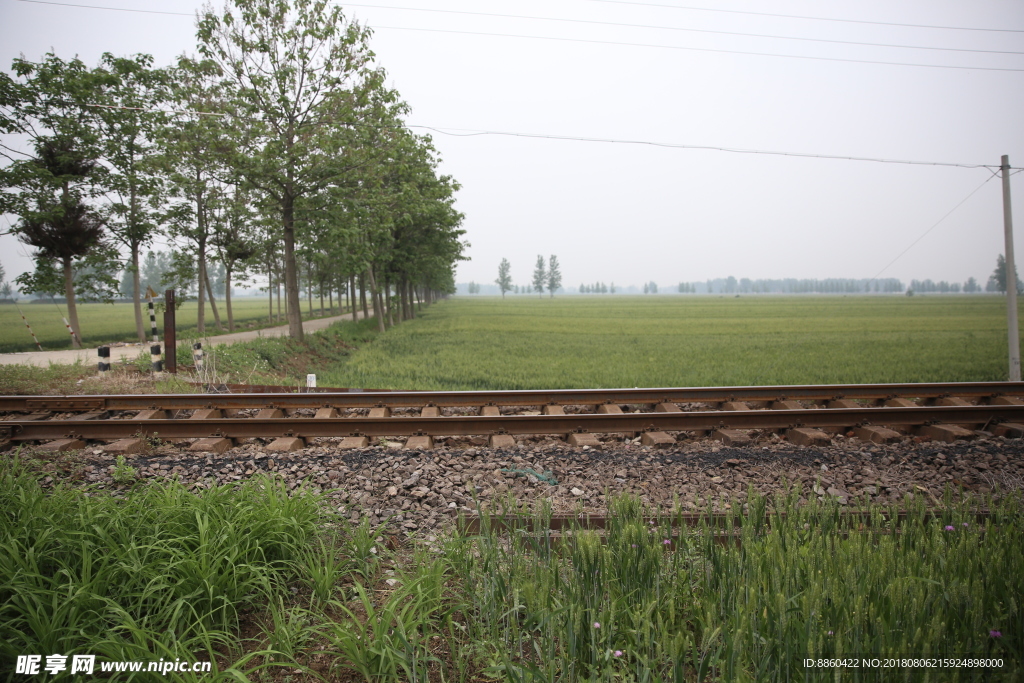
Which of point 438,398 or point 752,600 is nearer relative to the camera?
point 752,600

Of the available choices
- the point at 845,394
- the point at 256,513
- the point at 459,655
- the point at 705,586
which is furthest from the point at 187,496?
the point at 845,394

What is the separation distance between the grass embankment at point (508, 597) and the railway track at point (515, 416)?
9.25 ft

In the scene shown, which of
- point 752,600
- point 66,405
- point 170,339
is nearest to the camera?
point 752,600

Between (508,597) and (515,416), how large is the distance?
4.00 metres

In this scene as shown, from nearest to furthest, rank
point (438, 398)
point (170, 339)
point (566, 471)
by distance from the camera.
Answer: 1. point (566, 471)
2. point (438, 398)
3. point (170, 339)

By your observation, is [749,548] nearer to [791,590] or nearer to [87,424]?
[791,590]

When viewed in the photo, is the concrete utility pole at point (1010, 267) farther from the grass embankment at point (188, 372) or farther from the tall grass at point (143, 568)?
the grass embankment at point (188, 372)

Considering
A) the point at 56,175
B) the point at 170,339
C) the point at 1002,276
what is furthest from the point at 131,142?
the point at 1002,276

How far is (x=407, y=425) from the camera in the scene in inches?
279

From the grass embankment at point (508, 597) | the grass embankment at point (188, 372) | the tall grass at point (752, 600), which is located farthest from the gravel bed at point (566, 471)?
the grass embankment at point (188, 372)

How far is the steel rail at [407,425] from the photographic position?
23.1 ft

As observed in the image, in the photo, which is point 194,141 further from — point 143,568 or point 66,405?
point 143,568

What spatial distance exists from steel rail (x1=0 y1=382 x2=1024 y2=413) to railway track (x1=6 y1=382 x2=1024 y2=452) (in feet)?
0.05

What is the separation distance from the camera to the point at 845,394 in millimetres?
8617
